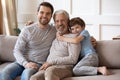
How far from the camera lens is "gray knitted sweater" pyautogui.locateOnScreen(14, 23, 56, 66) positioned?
2.72 metres

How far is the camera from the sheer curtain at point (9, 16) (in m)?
4.29

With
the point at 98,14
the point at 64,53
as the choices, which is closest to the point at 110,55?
the point at 64,53

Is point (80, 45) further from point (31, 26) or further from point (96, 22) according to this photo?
point (96, 22)

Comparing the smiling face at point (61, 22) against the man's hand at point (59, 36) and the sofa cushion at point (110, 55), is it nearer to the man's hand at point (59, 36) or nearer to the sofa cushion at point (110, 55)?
the man's hand at point (59, 36)

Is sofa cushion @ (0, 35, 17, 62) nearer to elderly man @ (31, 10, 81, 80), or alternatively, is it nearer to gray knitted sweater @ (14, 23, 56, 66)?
gray knitted sweater @ (14, 23, 56, 66)

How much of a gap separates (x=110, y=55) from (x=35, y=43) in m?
0.79

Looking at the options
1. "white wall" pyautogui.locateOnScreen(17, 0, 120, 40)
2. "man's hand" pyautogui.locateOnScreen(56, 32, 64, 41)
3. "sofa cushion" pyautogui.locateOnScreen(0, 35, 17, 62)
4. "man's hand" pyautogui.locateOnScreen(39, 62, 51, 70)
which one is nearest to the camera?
"man's hand" pyautogui.locateOnScreen(39, 62, 51, 70)

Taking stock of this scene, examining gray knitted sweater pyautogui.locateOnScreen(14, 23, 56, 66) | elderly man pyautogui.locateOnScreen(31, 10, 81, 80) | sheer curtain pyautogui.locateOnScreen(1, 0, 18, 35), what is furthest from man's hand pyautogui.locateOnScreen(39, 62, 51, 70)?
sheer curtain pyautogui.locateOnScreen(1, 0, 18, 35)

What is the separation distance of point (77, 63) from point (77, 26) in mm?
377

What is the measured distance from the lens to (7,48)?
3.05m

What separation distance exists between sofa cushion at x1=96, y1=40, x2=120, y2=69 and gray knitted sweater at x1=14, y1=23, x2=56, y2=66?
53 cm

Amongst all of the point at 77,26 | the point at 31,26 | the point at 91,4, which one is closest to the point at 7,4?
the point at 91,4

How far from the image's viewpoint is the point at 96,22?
431 centimetres

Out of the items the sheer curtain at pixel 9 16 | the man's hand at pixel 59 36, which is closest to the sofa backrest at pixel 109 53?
the man's hand at pixel 59 36
